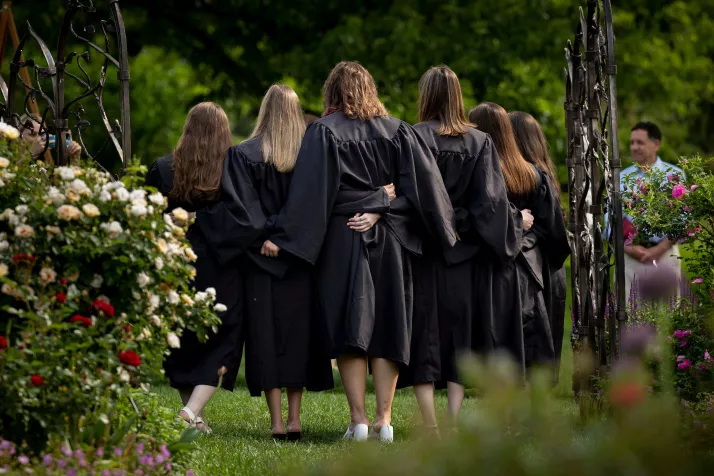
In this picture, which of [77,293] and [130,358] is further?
[77,293]

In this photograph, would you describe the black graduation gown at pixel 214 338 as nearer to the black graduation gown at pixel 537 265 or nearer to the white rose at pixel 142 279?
the black graduation gown at pixel 537 265

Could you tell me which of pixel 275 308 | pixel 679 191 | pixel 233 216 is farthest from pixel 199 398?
pixel 679 191

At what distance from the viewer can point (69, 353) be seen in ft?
15.6

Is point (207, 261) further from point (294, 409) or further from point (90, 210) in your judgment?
point (90, 210)

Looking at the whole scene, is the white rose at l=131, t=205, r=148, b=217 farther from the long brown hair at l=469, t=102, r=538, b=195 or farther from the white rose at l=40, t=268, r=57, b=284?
the long brown hair at l=469, t=102, r=538, b=195

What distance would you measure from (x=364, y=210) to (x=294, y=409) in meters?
1.31

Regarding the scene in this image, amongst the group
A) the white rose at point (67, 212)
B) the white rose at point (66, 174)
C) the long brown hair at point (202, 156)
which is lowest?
the white rose at point (67, 212)

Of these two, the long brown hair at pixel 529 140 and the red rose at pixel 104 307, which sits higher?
the long brown hair at pixel 529 140

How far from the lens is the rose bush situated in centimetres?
461

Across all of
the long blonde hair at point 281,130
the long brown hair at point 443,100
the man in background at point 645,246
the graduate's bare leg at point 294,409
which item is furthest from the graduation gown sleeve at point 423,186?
the man in background at point 645,246

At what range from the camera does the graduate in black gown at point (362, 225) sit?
727 centimetres

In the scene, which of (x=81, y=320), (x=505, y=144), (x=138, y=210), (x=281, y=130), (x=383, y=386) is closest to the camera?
(x=81, y=320)

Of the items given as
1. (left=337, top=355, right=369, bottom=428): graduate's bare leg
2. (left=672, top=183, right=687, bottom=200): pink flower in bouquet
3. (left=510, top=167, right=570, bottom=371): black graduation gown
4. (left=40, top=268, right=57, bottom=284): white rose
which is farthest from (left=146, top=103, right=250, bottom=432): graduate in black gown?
(left=40, top=268, right=57, bottom=284): white rose

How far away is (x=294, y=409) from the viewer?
25.0ft
